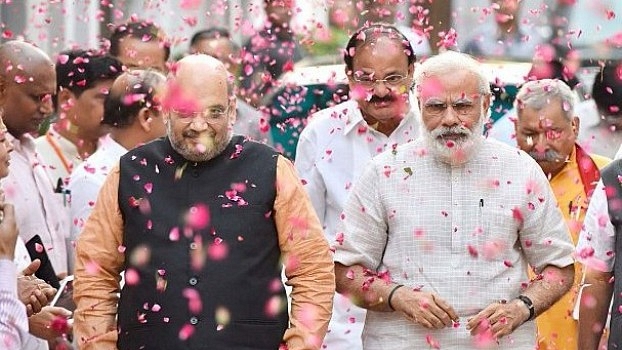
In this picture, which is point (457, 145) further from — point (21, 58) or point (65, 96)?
point (65, 96)

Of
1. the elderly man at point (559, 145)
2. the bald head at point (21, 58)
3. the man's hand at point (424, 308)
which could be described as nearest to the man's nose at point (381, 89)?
the elderly man at point (559, 145)

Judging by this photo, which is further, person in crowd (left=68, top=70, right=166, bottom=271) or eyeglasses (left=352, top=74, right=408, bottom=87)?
person in crowd (left=68, top=70, right=166, bottom=271)

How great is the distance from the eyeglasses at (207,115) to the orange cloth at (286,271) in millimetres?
333

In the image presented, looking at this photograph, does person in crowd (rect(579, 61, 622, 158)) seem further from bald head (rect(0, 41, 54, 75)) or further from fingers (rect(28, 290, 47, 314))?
fingers (rect(28, 290, 47, 314))

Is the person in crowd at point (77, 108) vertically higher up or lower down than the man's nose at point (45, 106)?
lower down

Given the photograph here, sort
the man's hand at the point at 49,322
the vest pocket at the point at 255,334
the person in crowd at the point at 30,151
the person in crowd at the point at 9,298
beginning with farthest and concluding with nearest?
the person in crowd at the point at 30,151 → the man's hand at the point at 49,322 → the vest pocket at the point at 255,334 → the person in crowd at the point at 9,298

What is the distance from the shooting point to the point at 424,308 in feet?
25.5

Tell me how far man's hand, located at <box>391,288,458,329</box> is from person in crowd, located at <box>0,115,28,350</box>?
61.6 inches

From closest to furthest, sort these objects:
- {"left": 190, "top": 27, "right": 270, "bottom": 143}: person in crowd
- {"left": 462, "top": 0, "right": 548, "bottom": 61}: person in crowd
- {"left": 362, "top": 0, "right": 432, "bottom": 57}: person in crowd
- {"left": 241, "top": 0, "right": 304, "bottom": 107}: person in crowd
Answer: {"left": 362, "top": 0, "right": 432, "bottom": 57}: person in crowd → {"left": 190, "top": 27, "right": 270, "bottom": 143}: person in crowd → {"left": 241, "top": 0, "right": 304, "bottom": 107}: person in crowd → {"left": 462, "top": 0, "right": 548, "bottom": 61}: person in crowd

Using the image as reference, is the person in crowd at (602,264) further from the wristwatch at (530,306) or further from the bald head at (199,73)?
the bald head at (199,73)

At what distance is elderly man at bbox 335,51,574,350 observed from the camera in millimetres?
7863

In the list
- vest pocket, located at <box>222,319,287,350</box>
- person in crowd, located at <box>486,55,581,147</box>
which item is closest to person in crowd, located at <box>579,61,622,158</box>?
person in crowd, located at <box>486,55,581,147</box>

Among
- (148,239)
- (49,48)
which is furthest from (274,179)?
(49,48)

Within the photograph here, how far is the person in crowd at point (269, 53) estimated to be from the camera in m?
12.0
